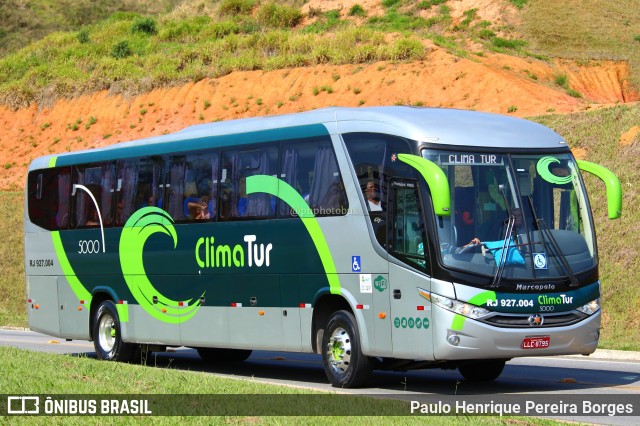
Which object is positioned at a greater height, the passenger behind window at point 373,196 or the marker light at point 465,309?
the passenger behind window at point 373,196

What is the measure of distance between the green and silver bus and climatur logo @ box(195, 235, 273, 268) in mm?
29

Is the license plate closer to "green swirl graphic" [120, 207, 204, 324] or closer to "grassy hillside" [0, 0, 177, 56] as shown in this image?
"green swirl graphic" [120, 207, 204, 324]

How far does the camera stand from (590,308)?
1431 cm

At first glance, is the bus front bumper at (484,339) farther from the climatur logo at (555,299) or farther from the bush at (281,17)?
the bush at (281,17)

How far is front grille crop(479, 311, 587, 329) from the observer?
13609mm

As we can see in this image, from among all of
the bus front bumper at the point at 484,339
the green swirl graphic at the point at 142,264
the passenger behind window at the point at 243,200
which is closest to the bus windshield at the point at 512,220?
the bus front bumper at the point at 484,339

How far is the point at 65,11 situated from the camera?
333 feet

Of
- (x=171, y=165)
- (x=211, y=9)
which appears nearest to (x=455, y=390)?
(x=171, y=165)

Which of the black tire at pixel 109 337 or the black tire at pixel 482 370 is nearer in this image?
the black tire at pixel 482 370

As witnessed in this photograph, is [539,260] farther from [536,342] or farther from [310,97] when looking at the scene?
[310,97]

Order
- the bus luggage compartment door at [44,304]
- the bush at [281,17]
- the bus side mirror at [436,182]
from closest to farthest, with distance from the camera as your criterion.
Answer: the bus side mirror at [436,182] → the bus luggage compartment door at [44,304] → the bush at [281,17]

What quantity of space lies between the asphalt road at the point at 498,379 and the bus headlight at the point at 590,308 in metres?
1.02

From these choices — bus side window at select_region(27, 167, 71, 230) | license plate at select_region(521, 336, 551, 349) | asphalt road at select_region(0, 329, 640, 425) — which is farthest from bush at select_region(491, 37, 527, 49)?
license plate at select_region(521, 336, 551, 349)

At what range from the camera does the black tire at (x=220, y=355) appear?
67.3 feet
